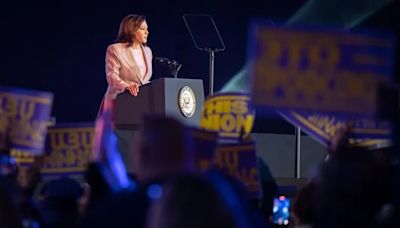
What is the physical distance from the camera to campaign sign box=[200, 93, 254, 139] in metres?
5.86

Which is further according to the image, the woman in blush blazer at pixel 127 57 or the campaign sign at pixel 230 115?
the woman in blush blazer at pixel 127 57

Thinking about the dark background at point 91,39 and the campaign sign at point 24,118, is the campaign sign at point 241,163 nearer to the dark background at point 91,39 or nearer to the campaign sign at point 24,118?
the campaign sign at point 24,118

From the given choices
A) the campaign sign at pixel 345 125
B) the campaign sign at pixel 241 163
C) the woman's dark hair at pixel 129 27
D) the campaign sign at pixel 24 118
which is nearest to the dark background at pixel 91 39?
the woman's dark hair at pixel 129 27

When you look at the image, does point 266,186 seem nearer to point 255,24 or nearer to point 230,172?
point 230,172

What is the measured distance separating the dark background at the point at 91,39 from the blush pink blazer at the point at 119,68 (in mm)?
2313

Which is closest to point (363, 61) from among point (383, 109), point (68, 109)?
point (383, 109)

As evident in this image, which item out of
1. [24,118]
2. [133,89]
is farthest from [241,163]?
[133,89]

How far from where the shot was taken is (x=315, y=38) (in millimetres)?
5086

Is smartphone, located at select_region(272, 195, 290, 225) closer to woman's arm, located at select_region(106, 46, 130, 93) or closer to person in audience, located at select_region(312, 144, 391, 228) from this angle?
person in audience, located at select_region(312, 144, 391, 228)

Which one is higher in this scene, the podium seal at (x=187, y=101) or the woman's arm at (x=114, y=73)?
the woman's arm at (x=114, y=73)

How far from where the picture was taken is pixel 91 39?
479 inches

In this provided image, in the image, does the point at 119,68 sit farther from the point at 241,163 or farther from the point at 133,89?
the point at 241,163

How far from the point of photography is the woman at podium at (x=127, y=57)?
31.2ft

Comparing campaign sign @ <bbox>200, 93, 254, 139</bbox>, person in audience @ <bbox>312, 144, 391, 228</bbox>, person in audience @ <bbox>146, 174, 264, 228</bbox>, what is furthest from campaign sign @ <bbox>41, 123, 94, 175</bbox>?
person in audience @ <bbox>146, 174, 264, 228</bbox>
